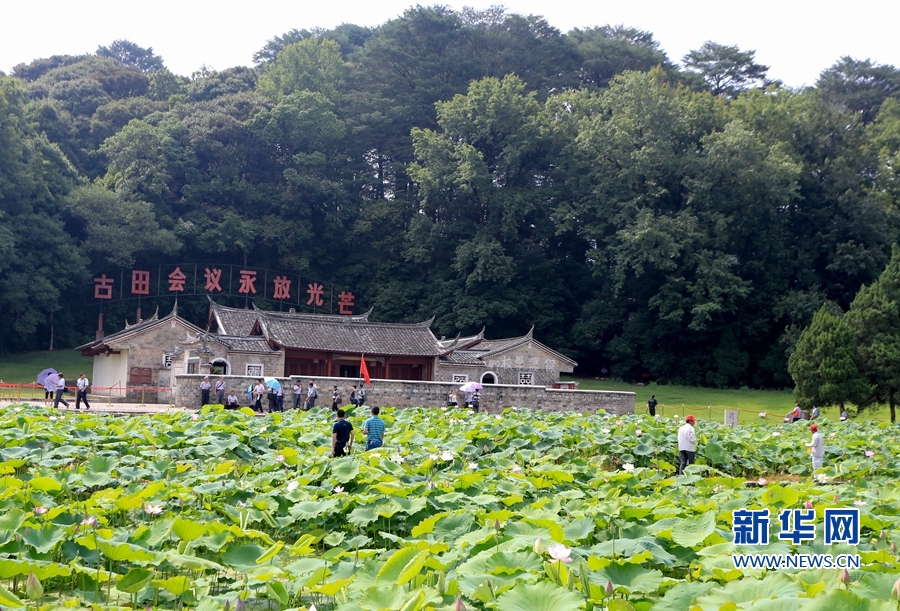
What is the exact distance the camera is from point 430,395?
965 inches

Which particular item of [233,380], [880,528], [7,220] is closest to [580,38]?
[7,220]

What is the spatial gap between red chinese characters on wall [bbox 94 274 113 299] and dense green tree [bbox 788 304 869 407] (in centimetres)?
2898

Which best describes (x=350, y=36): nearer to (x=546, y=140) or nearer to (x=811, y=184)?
(x=546, y=140)

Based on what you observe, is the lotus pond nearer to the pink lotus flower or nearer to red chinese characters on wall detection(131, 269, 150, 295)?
the pink lotus flower

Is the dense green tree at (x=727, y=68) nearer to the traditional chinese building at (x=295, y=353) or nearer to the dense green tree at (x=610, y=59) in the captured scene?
the dense green tree at (x=610, y=59)

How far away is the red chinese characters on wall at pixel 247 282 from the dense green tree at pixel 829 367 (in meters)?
24.6

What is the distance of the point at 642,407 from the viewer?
104 ft

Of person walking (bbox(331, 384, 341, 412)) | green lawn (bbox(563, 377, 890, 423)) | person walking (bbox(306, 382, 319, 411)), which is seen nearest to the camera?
person walking (bbox(331, 384, 341, 412))

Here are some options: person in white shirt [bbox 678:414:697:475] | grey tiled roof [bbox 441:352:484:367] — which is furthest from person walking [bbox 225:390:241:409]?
person in white shirt [bbox 678:414:697:475]

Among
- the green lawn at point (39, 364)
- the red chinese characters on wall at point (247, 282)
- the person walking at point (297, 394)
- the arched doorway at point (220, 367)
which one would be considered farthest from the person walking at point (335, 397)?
the red chinese characters on wall at point (247, 282)

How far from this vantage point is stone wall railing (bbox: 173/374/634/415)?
77.4 ft

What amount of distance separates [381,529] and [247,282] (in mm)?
35714

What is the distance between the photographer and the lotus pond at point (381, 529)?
186 inches

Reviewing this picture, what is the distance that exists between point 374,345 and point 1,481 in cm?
2385
